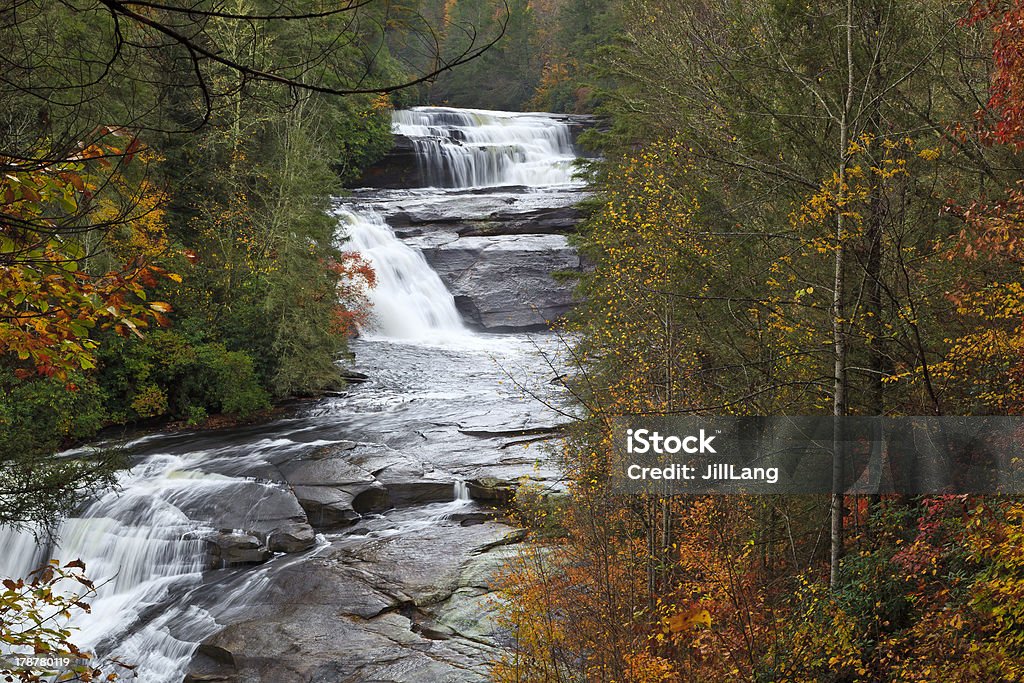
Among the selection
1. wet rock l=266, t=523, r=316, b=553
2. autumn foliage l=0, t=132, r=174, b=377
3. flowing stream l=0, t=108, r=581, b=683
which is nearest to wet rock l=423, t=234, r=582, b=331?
flowing stream l=0, t=108, r=581, b=683

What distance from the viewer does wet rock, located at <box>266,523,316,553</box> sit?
12.9m

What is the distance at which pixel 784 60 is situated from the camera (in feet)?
25.1

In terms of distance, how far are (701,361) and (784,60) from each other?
5.04 m

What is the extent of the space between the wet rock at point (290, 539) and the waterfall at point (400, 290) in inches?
611

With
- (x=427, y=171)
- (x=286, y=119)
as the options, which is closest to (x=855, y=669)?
(x=286, y=119)

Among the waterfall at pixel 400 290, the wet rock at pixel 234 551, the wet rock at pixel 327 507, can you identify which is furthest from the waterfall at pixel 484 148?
the wet rock at pixel 234 551

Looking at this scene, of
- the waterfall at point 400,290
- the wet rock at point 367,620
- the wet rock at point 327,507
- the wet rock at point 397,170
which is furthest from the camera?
the wet rock at point 397,170

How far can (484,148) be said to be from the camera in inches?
1565

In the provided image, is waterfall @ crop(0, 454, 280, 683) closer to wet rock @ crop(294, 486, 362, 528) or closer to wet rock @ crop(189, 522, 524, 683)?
wet rock @ crop(189, 522, 524, 683)

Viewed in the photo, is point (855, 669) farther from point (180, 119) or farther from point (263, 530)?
point (180, 119)

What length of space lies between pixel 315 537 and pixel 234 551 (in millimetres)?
1310

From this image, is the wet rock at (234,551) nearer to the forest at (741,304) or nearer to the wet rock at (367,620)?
the wet rock at (367,620)
